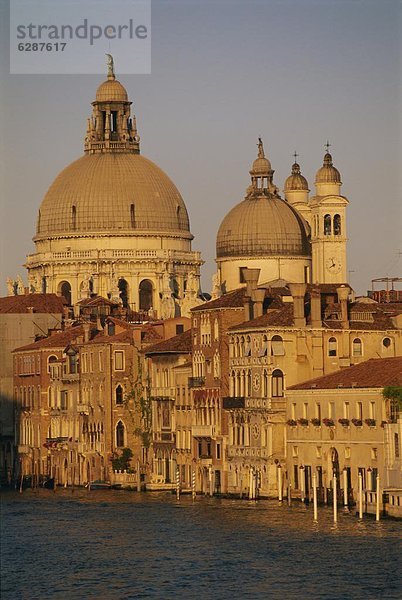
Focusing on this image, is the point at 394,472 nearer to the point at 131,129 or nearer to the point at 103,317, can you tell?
the point at 103,317

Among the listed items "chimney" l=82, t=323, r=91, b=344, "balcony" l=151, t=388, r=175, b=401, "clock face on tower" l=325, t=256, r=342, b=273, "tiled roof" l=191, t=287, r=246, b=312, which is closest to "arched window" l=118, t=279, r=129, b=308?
"clock face on tower" l=325, t=256, r=342, b=273

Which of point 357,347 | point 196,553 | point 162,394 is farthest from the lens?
point 162,394

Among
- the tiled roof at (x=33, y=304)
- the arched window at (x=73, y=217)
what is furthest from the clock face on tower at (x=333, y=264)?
the arched window at (x=73, y=217)

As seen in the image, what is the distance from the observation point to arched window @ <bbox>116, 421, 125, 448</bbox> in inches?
4444

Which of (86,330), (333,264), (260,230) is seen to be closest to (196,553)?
(86,330)

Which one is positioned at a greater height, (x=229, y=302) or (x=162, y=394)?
(x=229, y=302)

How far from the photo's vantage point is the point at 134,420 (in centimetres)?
11294

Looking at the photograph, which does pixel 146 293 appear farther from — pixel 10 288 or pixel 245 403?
pixel 245 403

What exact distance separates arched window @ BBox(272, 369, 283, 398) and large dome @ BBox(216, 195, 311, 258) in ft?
175

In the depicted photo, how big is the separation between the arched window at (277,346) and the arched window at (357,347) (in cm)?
283

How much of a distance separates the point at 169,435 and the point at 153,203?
187 ft

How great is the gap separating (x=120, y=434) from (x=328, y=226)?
37.0m

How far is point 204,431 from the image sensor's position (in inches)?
4092

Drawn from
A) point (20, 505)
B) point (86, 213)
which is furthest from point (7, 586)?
point (86, 213)
